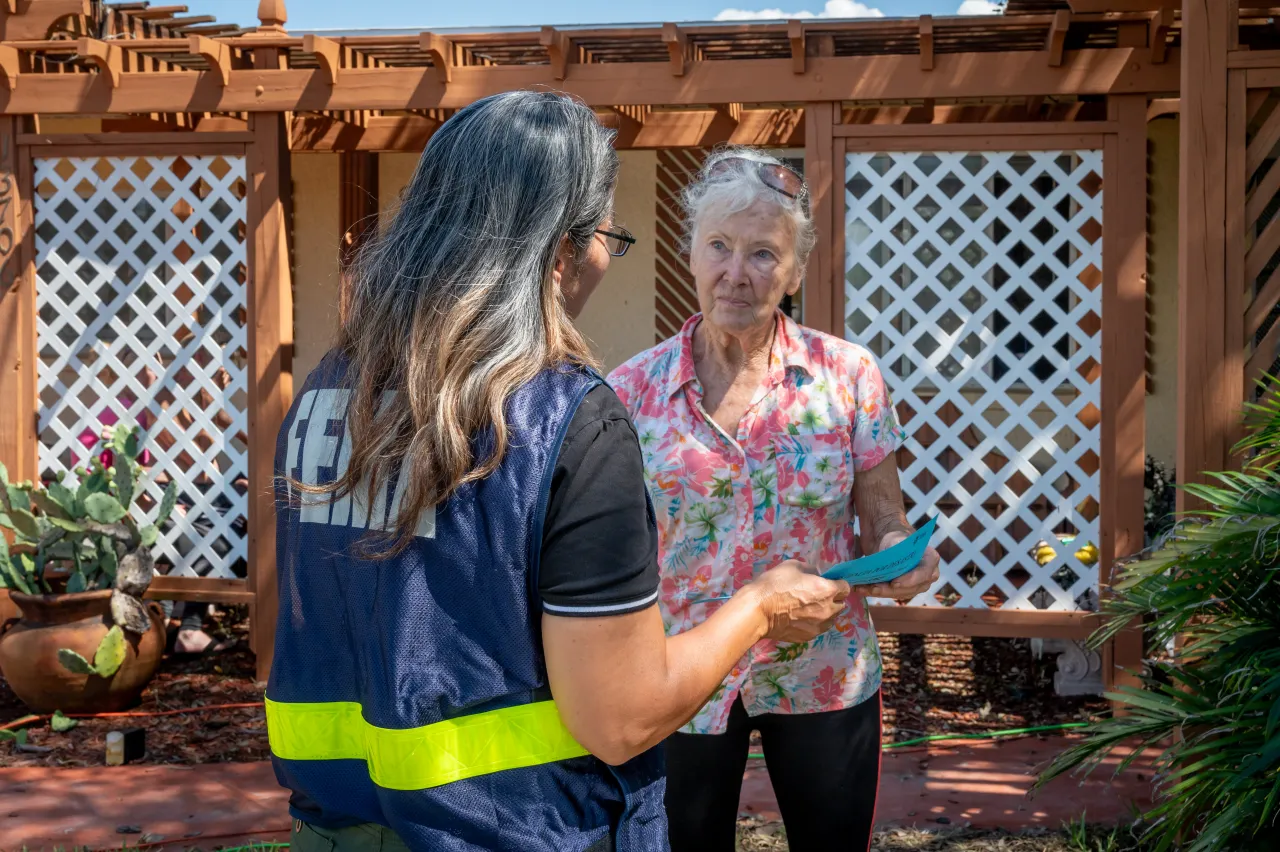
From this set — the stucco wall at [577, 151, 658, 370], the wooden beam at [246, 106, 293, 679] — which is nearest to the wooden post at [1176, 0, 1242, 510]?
the wooden beam at [246, 106, 293, 679]

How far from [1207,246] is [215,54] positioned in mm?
4226

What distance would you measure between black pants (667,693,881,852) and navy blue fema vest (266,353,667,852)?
3.25ft

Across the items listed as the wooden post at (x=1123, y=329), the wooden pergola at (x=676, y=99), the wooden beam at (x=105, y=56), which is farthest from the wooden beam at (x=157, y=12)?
the wooden post at (x=1123, y=329)

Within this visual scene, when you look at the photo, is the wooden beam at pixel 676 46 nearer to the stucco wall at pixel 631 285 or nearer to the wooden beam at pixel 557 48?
the wooden beam at pixel 557 48

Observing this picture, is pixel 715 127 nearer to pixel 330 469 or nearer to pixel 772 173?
pixel 772 173

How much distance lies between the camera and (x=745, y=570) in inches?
92.2

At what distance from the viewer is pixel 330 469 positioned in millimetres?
1354

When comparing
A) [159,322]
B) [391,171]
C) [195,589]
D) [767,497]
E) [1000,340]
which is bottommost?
[195,589]

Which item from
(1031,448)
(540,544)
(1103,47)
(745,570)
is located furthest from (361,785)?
(1103,47)

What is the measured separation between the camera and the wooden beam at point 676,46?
17.3ft

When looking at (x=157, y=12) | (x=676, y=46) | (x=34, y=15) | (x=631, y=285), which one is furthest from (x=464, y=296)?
(x=631, y=285)

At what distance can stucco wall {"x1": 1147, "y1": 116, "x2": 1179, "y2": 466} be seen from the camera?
26.0ft

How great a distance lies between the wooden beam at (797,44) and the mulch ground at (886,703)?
280 cm

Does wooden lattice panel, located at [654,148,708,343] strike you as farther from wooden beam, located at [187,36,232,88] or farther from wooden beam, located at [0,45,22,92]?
wooden beam, located at [0,45,22,92]
